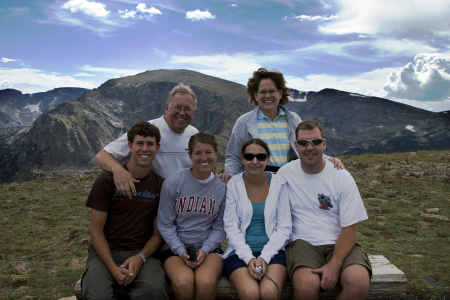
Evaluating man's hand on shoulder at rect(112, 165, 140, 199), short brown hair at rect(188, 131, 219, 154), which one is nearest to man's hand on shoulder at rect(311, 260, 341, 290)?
short brown hair at rect(188, 131, 219, 154)

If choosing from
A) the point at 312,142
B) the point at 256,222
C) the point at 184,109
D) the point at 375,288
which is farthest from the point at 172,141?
the point at 375,288

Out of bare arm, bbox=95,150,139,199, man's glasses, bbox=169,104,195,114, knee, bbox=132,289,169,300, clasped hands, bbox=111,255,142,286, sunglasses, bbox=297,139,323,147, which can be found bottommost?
knee, bbox=132,289,169,300

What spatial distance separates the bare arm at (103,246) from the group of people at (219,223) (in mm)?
14

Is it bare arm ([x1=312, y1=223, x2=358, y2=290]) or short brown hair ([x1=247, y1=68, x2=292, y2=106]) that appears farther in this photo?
short brown hair ([x1=247, y1=68, x2=292, y2=106])

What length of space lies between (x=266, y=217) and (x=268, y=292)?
3.42 ft

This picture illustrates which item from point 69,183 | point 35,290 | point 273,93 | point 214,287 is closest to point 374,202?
point 273,93

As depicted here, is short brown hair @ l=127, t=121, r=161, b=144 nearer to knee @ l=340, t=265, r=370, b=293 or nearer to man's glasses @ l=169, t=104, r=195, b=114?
man's glasses @ l=169, t=104, r=195, b=114

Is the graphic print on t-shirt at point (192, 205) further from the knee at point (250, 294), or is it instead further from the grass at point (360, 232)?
the grass at point (360, 232)

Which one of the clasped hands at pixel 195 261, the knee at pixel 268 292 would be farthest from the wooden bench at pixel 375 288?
the knee at pixel 268 292

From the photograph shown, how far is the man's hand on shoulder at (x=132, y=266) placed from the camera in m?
4.27

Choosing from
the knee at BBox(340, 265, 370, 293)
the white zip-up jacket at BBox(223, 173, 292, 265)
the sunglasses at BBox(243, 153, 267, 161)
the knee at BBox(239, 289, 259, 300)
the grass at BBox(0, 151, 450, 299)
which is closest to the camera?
the knee at BBox(239, 289, 259, 300)

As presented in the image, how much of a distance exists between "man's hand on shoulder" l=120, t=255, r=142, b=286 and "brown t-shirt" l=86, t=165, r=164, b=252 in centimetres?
32

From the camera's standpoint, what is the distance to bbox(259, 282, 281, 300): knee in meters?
3.83

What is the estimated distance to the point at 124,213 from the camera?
474 cm
